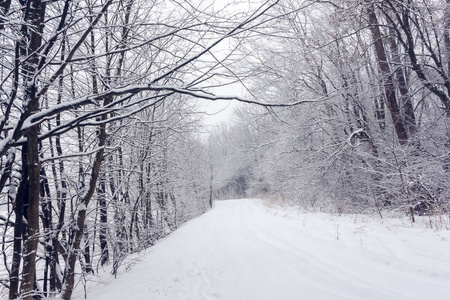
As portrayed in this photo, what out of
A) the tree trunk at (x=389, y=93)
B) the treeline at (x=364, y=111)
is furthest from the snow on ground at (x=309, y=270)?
the tree trunk at (x=389, y=93)

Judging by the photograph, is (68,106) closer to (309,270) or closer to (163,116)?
(309,270)

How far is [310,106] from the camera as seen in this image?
38.9ft

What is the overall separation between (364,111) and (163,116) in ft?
27.4

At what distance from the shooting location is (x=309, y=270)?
4199 millimetres

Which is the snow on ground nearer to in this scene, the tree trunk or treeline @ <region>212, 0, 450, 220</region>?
treeline @ <region>212, 0, 450, 220</region>

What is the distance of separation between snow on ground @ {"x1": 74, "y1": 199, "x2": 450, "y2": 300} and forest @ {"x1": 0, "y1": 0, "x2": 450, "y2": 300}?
1231 mm

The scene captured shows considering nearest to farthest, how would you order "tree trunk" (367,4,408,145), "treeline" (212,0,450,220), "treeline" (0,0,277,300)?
"treeline" (0,0,277,300), "treeline" (212,0,450,220), "tree trunk" (367,4,408,145)

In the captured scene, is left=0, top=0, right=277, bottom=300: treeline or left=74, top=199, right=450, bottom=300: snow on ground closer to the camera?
left=0, top=0, right=277, bottom=300: treeline

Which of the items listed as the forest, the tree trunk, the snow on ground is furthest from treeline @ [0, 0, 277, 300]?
the tree trunk

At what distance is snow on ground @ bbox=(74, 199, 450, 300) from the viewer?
10.8 feet

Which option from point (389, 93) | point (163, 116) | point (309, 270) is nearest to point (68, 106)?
point (309, 270)

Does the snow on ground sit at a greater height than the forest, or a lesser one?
lesser

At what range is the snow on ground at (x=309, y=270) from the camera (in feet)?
10.8

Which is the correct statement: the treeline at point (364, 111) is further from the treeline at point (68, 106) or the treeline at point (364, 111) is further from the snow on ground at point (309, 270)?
the treeline at point (68, 106)
